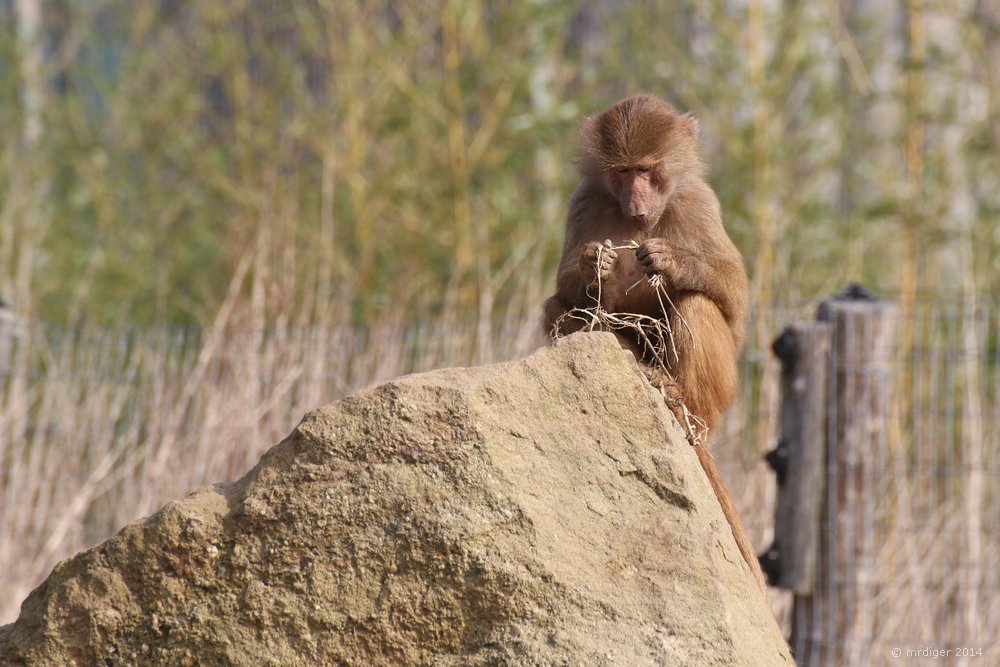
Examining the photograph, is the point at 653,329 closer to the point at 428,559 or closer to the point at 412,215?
the point at 428,559

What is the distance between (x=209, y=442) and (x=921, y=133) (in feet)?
19.4

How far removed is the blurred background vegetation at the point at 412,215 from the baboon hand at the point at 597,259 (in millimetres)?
2664

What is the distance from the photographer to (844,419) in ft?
20.5

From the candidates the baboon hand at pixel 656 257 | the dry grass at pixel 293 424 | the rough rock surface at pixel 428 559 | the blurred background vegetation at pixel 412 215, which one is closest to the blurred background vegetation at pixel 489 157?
the blurred background vegetation at pixel 412 215

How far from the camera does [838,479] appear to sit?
20.5ft

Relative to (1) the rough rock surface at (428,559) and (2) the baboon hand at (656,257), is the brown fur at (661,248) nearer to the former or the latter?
(2) the baboon hand at (656,257)

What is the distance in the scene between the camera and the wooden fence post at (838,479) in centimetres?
616

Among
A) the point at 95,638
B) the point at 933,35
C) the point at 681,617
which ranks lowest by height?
the point at 95,638

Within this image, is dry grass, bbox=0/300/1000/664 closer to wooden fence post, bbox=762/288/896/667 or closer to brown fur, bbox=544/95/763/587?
wooden fence post, bbox=762/288/896/667

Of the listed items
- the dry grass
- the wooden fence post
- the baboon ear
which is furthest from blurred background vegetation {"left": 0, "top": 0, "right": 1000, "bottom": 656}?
the baboon ear

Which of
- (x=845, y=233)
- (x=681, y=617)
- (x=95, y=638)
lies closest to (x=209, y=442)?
(x=95, y=638)

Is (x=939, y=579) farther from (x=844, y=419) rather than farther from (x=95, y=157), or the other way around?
(x=95, y=157)

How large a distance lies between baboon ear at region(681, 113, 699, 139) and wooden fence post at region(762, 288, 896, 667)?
156cm

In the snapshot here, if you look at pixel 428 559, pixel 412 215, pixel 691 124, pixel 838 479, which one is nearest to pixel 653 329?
pixel 691 124
